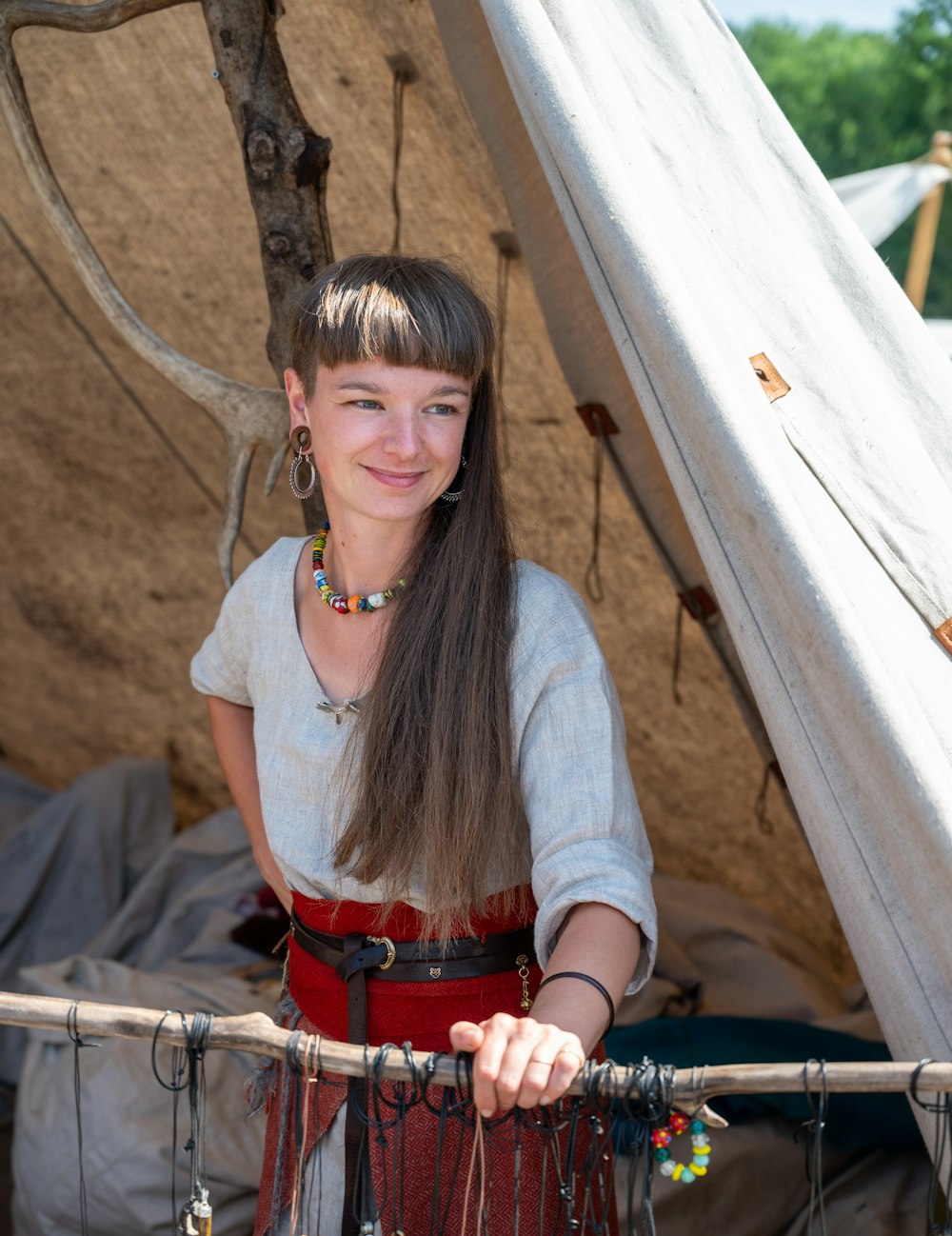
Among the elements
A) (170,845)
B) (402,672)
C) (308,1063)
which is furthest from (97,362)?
(308,1063)

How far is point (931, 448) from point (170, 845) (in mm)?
2619

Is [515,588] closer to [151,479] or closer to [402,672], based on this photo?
[402,672]

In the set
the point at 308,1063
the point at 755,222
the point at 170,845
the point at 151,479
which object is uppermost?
the point at 755,222

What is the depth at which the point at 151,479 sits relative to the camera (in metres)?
3.05

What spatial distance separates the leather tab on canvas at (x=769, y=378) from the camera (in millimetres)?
1316

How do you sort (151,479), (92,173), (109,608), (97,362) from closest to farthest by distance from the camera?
(92,173) → (97,362) → (151,479) → (109,608)

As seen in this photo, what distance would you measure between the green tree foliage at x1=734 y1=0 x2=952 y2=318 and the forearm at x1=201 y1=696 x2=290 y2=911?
10016 mm

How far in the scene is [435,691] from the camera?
1.34 metres

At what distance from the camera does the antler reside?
188cm

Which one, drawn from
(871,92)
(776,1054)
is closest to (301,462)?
(776,1054)

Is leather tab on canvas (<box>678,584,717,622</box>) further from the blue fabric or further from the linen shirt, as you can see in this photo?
the blue fabric

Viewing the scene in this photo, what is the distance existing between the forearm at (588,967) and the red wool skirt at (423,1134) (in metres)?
0.14

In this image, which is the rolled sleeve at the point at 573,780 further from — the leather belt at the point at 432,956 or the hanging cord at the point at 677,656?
the hanging cord at the point at 677,656

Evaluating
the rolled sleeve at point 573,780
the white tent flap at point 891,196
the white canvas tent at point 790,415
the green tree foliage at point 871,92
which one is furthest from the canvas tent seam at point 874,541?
the green tree foliage at point 871,92
